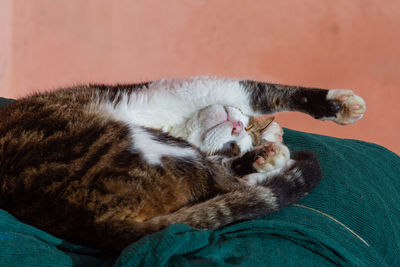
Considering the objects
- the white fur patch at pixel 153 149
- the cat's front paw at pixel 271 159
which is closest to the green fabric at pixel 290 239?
the cat's front paw at pixel 271 159

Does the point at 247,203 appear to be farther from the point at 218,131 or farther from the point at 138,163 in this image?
the point at 218,131

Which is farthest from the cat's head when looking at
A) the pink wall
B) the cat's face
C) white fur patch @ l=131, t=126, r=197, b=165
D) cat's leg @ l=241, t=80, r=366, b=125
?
the pink wall

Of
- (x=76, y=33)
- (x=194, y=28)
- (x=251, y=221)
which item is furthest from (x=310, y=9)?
(x=251, y=221)

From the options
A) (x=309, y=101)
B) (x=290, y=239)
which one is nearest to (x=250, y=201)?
(x=290, y=239)

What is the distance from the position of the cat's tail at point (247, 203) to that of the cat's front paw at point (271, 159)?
7cm

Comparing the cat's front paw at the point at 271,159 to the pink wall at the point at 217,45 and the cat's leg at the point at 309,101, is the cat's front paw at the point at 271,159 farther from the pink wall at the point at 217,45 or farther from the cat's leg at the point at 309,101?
the pink wall at the point at 217,45

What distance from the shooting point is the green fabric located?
0.72 meters

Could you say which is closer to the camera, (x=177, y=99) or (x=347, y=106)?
(x=347, y=106)

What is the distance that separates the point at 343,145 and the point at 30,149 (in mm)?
1084

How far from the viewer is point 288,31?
272 centimetres

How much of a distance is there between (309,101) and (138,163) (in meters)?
0.72

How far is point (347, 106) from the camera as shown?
1.33 metres

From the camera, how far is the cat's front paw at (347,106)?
132 cm

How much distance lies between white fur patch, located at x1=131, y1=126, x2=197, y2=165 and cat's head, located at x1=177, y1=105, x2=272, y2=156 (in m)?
0.25
